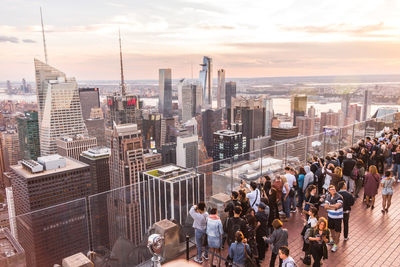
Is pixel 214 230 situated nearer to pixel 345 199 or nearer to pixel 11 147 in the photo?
pixel 345 199

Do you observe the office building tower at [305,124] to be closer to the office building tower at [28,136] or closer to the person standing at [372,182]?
the person standing at [372,182]

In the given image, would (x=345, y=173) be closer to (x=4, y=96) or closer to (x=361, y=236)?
(x=361, y=236)

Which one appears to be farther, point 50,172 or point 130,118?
point 130,118

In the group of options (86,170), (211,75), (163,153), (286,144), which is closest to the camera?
(286,144)

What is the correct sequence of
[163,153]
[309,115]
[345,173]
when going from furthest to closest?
[163,153] < [309,115] < [345,173]

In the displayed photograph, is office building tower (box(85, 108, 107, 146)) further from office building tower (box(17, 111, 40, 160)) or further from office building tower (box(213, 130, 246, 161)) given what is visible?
office building tower (box(213, 130, 246, 161))

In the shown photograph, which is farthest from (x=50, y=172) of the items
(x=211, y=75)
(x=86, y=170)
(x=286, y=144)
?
(x=211, y=75)

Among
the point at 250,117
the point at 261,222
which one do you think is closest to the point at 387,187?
the point at 261,222
